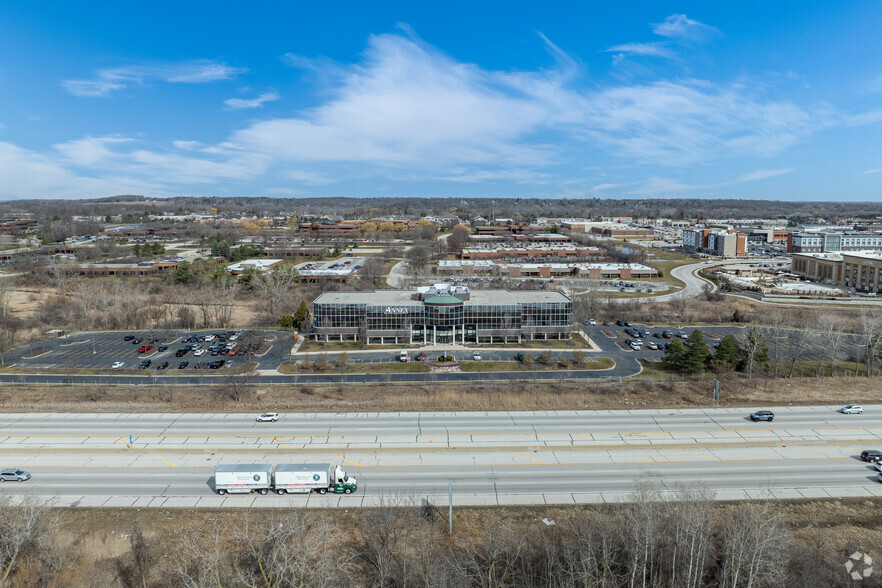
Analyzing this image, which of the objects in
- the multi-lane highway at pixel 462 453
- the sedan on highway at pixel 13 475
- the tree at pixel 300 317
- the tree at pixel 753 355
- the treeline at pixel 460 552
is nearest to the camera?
the treeline at pixel 460 552

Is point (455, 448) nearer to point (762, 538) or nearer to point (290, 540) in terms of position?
point (290, 540)

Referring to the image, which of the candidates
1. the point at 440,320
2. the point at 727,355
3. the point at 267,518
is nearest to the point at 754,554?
the point at 267,518

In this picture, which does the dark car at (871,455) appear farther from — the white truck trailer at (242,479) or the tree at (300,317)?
the tree at (300,317)

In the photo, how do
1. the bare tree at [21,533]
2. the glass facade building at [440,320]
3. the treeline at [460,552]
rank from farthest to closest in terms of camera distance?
the glass facade building at [440,320]
the bare tree at [21,533]
the treeline at [460,552]

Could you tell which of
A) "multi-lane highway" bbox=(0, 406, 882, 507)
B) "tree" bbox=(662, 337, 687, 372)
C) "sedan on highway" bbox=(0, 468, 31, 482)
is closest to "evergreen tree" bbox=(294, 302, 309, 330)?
"multi-lane highway" bbox=(0, 406, 882, 507)

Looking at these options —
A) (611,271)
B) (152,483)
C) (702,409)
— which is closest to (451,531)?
(152,483)

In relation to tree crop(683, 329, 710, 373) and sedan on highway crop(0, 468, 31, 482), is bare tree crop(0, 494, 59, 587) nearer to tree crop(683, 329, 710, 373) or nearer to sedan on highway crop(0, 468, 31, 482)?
sedan on highway crop(0, 468, 31, 482)

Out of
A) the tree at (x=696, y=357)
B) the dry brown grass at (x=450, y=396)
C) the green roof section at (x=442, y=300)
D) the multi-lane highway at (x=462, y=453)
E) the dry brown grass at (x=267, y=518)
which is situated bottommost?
the dry brown grass at (x=267, y=518)

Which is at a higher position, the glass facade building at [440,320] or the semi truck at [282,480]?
the glass facade building at [440,320]

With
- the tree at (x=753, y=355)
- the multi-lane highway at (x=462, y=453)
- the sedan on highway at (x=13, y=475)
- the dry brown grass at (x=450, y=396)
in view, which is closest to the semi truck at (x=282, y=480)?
the multi-lane highway at (x=462, y=453)
